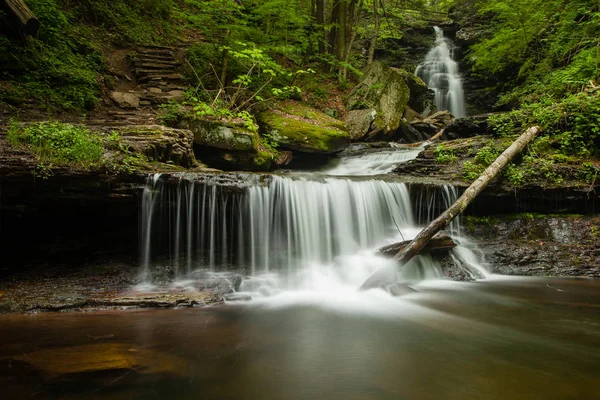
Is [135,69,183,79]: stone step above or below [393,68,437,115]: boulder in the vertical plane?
below

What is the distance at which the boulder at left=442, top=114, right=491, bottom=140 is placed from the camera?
10.9 metres

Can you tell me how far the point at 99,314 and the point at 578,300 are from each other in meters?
7.05

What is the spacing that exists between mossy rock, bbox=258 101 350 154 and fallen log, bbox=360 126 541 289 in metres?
4.95

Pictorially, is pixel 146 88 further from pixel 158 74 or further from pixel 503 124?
pixel 503 124

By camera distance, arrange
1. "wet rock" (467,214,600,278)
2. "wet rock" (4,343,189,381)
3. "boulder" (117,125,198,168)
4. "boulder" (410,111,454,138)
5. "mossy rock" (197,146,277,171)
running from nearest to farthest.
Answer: "wet rock" (4,343,189,381)
"boulder" (117,125,198,168)
"wet rock" (467,214,600,278)
"mossy rock" (197,146,277,171)
"boulder" (410,111,454,138)

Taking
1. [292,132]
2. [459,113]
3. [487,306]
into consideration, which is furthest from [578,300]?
[459,113]

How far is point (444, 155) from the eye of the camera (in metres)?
9.59

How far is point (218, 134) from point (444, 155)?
6185mm

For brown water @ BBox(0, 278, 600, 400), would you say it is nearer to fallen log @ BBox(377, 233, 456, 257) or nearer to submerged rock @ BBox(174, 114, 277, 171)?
fallen log @ BBox(377, 233, 456, 257)

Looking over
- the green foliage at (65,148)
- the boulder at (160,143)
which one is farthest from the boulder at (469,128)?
the green foliage at (65,148)

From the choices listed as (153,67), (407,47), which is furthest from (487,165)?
(407,47)

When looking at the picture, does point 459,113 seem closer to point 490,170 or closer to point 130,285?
point 490,170

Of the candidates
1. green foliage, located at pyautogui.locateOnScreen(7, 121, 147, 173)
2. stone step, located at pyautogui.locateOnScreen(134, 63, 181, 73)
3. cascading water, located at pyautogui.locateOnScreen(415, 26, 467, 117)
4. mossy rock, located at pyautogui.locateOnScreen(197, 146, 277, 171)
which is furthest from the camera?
cascading water, located at pyautogui.locateOnScreen(415, 26, 467, 117)

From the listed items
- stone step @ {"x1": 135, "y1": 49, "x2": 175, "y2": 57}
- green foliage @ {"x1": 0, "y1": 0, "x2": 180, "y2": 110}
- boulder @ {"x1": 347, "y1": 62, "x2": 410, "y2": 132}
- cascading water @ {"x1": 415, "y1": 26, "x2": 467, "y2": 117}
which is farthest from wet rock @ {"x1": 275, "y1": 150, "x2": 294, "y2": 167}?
cascading water @ {"x1": 415, "y1": 26, "x2": 467, "y2": 117}
